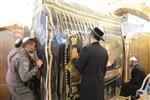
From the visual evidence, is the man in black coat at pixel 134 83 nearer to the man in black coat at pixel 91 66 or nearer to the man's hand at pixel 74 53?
the man in black coat at pixel 91 66

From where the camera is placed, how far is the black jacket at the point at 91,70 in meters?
3.81

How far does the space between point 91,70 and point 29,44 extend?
909 millimetres

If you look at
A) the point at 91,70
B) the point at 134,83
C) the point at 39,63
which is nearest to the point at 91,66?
the point at 91,70

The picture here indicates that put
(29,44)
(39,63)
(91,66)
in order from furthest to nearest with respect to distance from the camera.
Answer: (91,66) < (29,44) < (39,63)

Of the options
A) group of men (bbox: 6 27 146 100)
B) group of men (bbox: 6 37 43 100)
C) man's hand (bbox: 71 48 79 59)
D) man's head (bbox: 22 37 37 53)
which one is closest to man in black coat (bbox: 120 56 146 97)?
group of men (bbox: 6 27 146 100)

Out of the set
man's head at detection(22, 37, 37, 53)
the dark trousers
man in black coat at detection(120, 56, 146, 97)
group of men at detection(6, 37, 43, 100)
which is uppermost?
man's head at detection(22, 37, 37, 53)

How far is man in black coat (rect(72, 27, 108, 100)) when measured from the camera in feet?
12.5

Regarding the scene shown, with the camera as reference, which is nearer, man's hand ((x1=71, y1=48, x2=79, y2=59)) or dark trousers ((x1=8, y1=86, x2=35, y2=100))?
dark trousers ((x1=8, y1=86, x2=35, y2=100))

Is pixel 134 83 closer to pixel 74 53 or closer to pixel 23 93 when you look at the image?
pixel 74 53

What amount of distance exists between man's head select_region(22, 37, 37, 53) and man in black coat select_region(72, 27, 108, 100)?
0.54 metres

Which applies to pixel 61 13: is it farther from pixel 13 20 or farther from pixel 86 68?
pixel 13 20

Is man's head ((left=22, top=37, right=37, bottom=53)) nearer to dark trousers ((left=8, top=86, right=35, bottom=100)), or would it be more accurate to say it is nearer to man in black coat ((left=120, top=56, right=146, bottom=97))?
dark trousers ((left=8, top=86, right=35, bottom=100))

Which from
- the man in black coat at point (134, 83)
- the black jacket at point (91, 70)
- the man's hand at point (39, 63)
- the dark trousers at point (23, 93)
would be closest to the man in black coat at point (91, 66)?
the black jacket at point (91, 70)

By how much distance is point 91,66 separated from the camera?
385 cm
